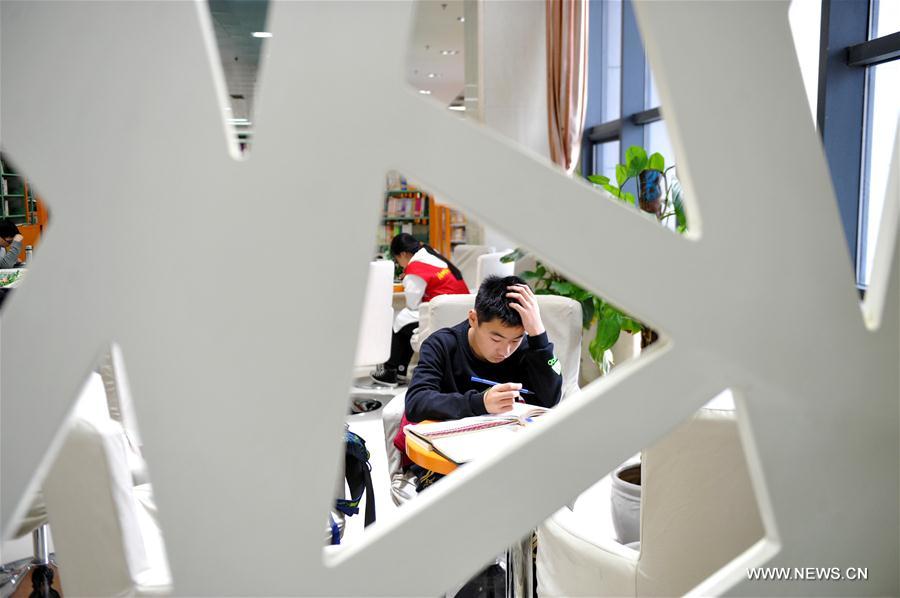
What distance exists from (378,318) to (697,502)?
119 inches

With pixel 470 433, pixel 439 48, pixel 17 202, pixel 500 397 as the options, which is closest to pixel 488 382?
pixel 500 397

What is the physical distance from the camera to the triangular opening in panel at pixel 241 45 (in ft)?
21.9

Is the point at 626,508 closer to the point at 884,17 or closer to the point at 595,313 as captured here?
the point at 595,313

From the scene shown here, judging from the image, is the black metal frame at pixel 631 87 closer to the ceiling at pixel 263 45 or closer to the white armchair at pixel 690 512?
the ceiling at pixel 263 45

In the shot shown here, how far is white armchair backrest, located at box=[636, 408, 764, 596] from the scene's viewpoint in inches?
52.2

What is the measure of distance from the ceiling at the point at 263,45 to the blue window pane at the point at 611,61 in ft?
5.58

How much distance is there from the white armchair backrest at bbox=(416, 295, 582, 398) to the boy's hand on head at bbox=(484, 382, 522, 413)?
2.72ft

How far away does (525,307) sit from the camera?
2314mm

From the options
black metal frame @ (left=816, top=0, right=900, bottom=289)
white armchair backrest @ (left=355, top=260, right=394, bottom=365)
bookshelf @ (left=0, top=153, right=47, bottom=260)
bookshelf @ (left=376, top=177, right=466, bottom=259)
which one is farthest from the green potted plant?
bookshelf @ (left=0, top=153, right=47, bottom=260)

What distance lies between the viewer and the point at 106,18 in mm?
622

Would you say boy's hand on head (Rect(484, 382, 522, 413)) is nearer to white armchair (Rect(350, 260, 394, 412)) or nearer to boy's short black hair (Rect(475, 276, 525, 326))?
boy's short black hair (Rect(475, 276, 525, 326))

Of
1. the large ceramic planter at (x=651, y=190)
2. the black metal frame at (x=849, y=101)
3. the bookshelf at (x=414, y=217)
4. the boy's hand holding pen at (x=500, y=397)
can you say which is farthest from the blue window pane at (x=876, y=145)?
the bookshelf at (x=414, y=217)

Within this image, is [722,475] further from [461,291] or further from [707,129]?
[461,291]

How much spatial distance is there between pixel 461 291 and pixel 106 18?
4.18 meters
